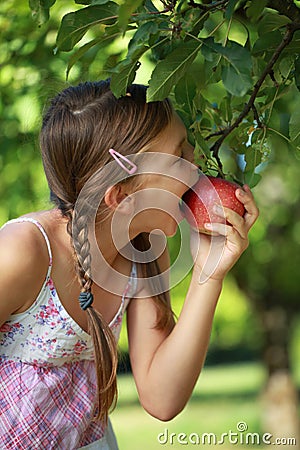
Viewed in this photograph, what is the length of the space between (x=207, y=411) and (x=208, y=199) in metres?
9.86

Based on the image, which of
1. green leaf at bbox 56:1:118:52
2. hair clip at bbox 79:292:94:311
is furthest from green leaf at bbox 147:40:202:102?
hair clip at bbox 79:292:94:311

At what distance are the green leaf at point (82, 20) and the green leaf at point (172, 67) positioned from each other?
4.6 inches

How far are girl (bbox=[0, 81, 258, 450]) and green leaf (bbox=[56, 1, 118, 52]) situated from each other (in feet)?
1.01

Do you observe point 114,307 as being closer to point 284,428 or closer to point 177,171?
point 177,171

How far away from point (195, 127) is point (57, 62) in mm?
1555

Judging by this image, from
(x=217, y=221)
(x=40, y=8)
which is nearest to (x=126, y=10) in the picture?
(x=40, y=8)

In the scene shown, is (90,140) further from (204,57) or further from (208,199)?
(204,57)

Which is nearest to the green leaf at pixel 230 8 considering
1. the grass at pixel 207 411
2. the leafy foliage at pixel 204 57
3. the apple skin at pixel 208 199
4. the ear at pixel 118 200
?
the leafy foliage at pixel 204 57

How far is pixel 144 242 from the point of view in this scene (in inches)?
74.8

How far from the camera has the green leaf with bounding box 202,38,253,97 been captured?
111cm

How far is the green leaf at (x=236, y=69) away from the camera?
111cm

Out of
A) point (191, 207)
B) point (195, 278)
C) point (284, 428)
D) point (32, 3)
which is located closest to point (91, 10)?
point (32, 3)

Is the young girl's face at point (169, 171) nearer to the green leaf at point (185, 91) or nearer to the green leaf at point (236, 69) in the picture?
the green leaf at point (185, 91)

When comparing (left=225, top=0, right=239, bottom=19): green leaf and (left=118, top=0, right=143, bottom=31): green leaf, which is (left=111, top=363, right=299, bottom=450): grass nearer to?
(left=225, top=0, right=239, bottom=19): green leaf
